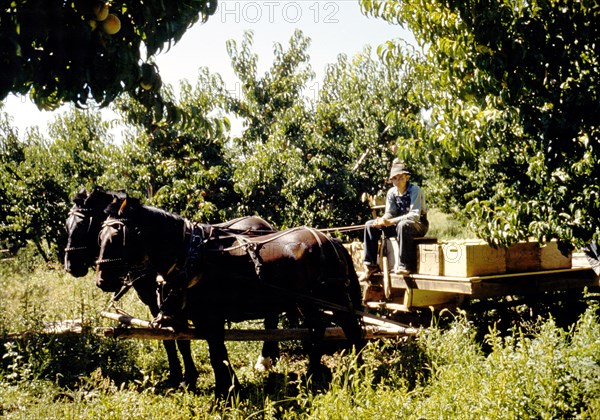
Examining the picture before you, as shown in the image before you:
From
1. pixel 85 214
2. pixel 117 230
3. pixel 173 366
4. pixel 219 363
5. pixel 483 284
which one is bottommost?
pixel 173 366

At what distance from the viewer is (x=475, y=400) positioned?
134 inches

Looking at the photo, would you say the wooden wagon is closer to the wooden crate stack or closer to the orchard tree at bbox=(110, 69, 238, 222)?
the wooden crate stack

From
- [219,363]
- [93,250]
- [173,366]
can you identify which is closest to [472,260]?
[219,363]

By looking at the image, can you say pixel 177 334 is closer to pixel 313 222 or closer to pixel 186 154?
pixel 313 222

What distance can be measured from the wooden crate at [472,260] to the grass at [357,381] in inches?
29.2

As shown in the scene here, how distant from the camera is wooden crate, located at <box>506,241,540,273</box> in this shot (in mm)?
5762

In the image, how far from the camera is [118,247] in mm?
4348

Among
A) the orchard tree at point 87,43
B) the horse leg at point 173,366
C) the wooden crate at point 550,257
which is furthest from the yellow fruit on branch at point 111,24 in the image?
the wooden crate at point 550,257

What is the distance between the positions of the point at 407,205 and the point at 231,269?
2715mm

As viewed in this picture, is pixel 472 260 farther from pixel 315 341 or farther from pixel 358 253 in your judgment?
pixel 358 253

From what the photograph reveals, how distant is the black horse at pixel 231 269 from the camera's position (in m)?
4.43

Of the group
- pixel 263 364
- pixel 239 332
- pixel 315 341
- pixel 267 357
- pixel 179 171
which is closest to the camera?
pixel 239 332

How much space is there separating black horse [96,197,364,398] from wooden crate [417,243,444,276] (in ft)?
2.95

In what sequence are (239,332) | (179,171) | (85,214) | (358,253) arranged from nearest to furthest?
(239,332)
(85,214)
(358,253)
(179,171)
